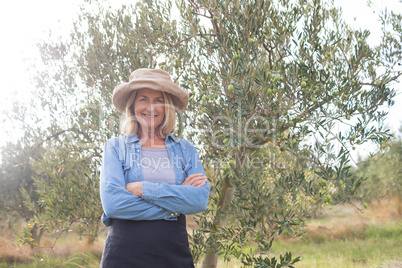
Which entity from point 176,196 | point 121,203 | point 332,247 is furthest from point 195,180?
point 332,247

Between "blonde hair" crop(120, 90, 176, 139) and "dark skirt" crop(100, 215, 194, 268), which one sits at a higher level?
"blonde hair" crop(120, 90, 176, 139)

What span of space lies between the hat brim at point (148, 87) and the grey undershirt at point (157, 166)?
0.65m

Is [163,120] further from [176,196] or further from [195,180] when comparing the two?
[176,196]

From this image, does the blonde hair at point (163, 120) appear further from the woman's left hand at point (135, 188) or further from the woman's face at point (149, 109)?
the woman's left hand at point (135, 188)

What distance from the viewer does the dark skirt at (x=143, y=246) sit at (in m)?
2.92

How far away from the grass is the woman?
19.9 ft

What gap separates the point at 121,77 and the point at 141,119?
2.83m

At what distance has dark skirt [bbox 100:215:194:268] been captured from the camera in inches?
115

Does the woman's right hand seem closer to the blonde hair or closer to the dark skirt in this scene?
the dark skirt

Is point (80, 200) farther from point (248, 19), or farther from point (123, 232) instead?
point (248, 19)

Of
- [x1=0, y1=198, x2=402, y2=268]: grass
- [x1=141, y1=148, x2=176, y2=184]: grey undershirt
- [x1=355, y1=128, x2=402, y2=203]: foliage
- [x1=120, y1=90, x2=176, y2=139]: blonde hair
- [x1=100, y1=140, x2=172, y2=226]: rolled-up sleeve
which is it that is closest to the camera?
[x1=100, y1=140, x2=172, y2=226]: rolled-up sleeve

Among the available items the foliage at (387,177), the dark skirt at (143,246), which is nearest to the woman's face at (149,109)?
the dark skirt at (143,246)

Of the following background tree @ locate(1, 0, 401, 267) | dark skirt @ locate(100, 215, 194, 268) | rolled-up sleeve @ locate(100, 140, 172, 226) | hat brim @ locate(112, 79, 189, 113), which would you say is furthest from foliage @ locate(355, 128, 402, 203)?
rolled-up sleeve @ locate(100, 140, 172, 226)

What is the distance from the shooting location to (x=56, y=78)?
29.5ft
